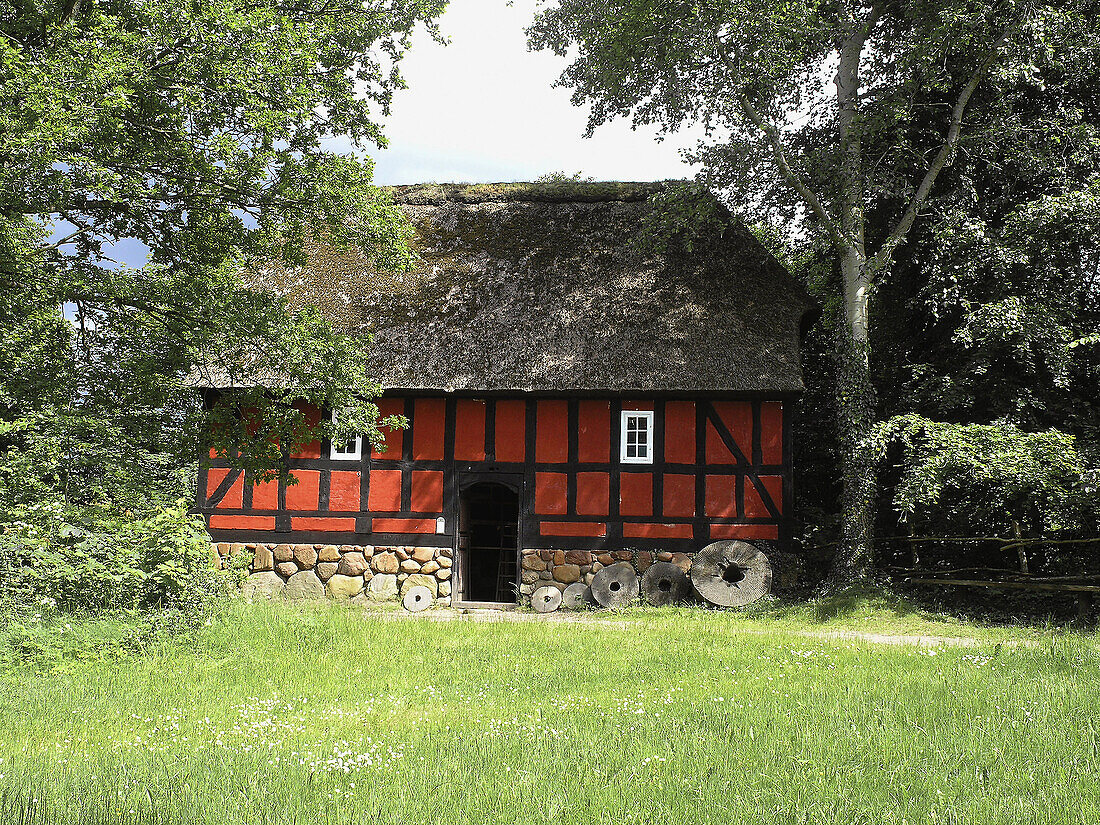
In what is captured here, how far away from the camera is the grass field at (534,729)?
3447mm

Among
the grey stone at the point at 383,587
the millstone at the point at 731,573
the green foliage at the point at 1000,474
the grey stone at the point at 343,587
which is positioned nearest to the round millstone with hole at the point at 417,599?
the grey stone at the point at 383,587

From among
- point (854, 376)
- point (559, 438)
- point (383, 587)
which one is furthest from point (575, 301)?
point (383, 587)

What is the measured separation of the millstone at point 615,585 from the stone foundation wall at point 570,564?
13 centimetres

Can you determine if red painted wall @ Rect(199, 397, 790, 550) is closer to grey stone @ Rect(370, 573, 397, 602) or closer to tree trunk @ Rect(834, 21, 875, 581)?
grey stone @ Rect(370, 573, 397, 602)

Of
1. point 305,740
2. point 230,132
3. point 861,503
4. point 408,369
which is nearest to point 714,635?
point 861,503

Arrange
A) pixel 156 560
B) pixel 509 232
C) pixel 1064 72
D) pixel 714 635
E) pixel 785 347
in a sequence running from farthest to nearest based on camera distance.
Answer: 1. pixel 509 232
2. pixel 785 347
3. pixel 1064 72
4. pixel 714 635
5. pixel 156 560

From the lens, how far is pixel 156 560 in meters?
7.06

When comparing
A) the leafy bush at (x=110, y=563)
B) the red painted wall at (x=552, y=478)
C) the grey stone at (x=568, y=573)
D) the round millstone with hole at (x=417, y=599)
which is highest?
the red painted wall at (x=552, y=478)

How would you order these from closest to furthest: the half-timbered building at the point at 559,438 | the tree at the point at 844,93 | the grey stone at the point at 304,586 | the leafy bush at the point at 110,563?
the leafy bush at the point at 110,563 → the tree at the point at 844,93 → the half-timbered building at the point at 559,438 → the grey stone at the point at 304,586

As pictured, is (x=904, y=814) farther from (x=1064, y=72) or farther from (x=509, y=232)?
(x=509, y=232)

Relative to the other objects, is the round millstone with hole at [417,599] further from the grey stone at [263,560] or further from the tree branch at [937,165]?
the tree branch at [937,165]

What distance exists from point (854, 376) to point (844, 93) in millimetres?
4413

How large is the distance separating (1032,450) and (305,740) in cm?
872

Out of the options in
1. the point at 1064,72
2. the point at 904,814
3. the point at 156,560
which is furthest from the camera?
the point at 1064,72
